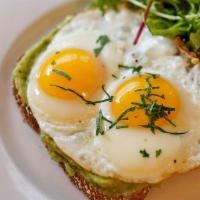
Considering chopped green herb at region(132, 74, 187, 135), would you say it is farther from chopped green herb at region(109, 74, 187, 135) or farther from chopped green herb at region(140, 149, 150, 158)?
chopped green herb at region(140, 149, 150, 158)

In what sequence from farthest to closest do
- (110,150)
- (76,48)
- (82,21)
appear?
(82,21) → (76,48) → (110,150)

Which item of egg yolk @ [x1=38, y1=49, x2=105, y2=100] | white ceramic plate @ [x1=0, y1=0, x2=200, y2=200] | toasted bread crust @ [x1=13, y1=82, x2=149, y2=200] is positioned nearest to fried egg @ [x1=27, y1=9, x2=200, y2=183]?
egg yolk @ [x1=38, y1=49, x2=105, y2=100]

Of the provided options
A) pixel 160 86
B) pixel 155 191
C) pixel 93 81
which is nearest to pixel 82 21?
pixel 93 81

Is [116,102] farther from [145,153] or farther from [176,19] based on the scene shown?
[176,19]

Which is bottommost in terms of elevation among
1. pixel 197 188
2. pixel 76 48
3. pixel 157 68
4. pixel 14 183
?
pixel 197 188

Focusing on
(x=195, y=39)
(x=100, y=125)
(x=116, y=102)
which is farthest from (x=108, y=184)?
(x=195, y=39)

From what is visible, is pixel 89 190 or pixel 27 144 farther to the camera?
pixel 27 144

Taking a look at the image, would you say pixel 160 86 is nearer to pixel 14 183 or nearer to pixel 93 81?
pixel 93 81
